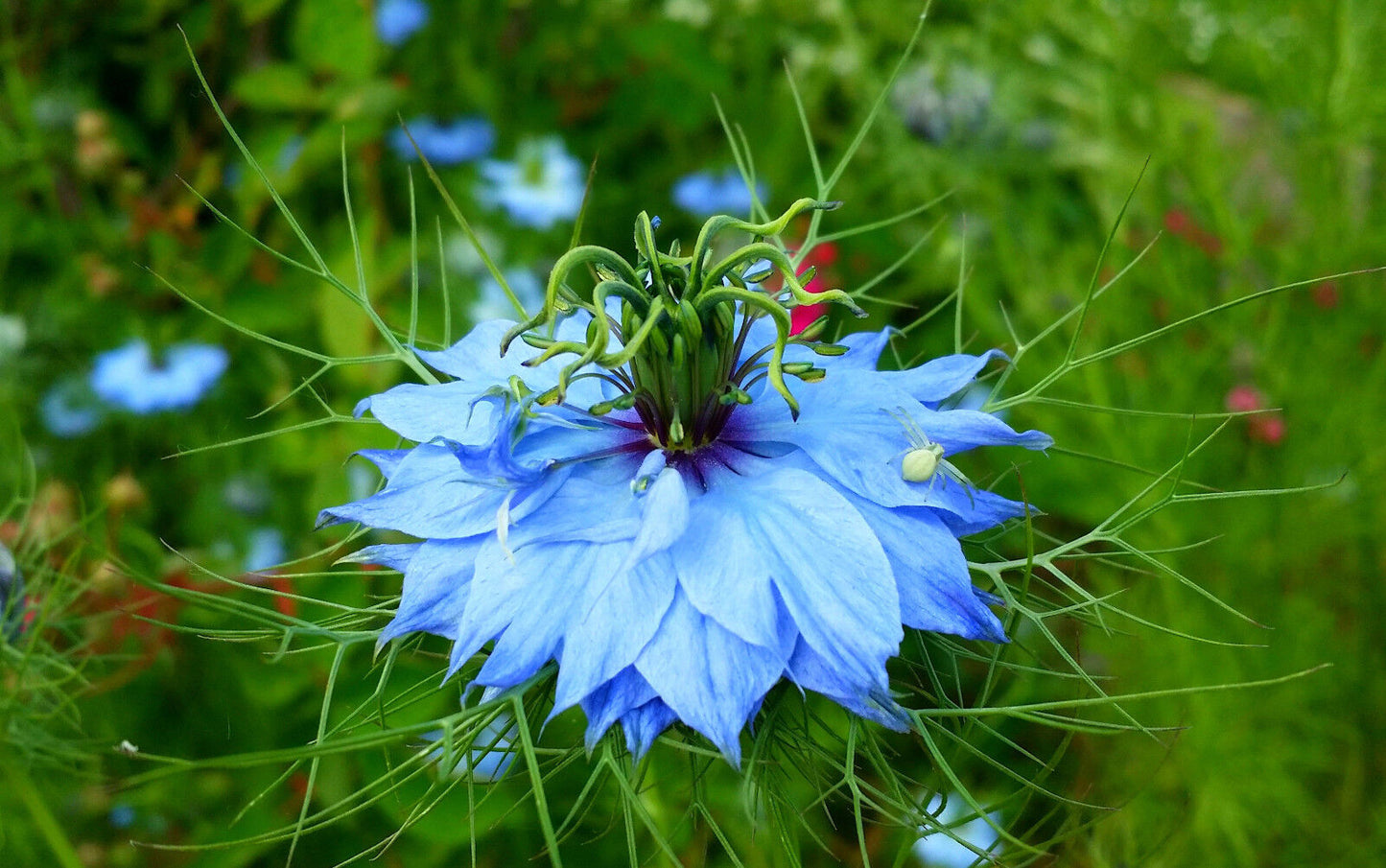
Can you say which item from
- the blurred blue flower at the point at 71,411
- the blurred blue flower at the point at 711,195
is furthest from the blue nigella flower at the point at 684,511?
the blurred blue flower at the point at 711,195

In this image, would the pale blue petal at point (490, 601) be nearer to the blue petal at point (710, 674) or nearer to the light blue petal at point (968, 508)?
the blue petal at point (710, 674)

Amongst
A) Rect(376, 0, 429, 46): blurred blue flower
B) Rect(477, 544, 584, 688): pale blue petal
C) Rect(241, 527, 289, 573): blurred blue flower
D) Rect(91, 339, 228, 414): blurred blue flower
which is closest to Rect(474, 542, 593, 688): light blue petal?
Rect(477, 544, 584, 688): pale blue petal

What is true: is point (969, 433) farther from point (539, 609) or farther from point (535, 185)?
point (535, 185)

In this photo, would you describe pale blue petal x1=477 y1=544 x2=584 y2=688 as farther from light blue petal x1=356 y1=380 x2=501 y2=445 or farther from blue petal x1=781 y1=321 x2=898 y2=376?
blue petal x1=781 y1=321 x2=898 y2=376

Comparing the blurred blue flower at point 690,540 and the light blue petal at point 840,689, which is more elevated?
the blurred blue flower at point 690,540

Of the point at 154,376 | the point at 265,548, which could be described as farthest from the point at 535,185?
the point at 265,548
